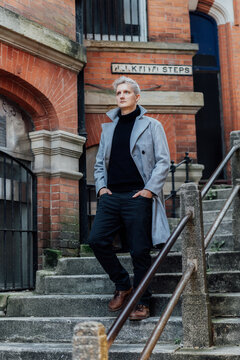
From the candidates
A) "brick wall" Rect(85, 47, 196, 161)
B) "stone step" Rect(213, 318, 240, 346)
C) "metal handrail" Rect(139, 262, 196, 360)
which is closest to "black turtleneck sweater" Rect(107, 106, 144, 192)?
"metal handrail" Rect(139, 262, 196, 360)

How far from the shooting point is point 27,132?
737 cm

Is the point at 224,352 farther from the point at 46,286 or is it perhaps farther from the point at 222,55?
the point at 222,55

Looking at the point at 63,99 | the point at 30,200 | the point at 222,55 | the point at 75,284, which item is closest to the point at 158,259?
the point at 75,284

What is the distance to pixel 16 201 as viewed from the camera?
23.1 ft

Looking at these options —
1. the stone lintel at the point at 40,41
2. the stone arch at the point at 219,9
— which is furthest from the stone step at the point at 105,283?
the stone arch at the point at 219,9

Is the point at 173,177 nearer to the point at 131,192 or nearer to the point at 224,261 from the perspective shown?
the point at 224,261

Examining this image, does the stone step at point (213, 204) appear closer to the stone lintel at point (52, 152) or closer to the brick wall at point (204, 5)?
the stone lintel at point (52, 152)

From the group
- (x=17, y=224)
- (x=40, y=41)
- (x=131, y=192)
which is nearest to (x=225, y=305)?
(x=131, y=192)

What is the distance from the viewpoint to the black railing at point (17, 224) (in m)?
6.71

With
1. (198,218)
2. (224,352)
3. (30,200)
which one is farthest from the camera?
(30,200)

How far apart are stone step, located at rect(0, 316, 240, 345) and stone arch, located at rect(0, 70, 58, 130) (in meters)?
2.91

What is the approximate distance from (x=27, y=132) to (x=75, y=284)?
7.84 ft

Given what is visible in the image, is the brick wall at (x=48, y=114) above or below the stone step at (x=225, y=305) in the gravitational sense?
above

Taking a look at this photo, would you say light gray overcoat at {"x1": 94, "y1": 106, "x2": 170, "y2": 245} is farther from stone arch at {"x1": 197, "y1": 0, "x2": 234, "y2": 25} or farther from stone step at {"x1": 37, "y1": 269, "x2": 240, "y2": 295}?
stone arch at {"x1": 197, "y1": 0, "x2": 234, "y2": 25}
